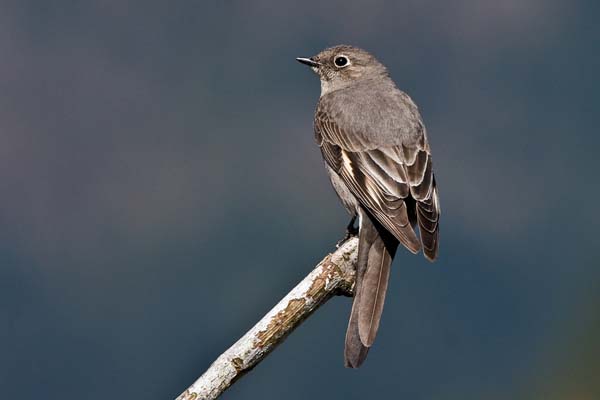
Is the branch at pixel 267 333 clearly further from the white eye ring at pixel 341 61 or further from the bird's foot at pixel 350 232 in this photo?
the white eye ring at pixel 341 61

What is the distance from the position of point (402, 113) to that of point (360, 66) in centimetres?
129

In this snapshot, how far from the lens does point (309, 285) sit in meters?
6.12

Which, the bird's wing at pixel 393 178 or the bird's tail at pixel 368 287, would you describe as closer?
the bird's tail at pixel 368 287

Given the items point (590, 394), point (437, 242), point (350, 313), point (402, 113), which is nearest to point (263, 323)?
point (350, 313)

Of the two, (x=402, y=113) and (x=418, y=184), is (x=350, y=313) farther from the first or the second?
(x=402, y=113)

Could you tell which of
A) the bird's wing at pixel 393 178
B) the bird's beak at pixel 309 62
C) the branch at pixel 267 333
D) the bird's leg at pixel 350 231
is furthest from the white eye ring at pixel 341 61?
the branch at pixel 267 333

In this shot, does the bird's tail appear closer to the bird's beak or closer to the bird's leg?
the bird's leg

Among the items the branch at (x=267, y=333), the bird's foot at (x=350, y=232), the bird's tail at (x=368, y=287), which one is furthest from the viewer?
the bird's foot at (x=350, y=232)

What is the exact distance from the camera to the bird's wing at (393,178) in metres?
6.81

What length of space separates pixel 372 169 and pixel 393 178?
0.82 ft

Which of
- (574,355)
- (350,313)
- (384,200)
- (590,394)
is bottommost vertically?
(574,355)

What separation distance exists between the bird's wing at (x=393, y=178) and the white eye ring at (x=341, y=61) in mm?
1110

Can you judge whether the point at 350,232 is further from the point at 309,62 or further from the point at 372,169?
the point at 309,62

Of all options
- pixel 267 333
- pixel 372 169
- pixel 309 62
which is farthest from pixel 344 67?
pixel 267 333
